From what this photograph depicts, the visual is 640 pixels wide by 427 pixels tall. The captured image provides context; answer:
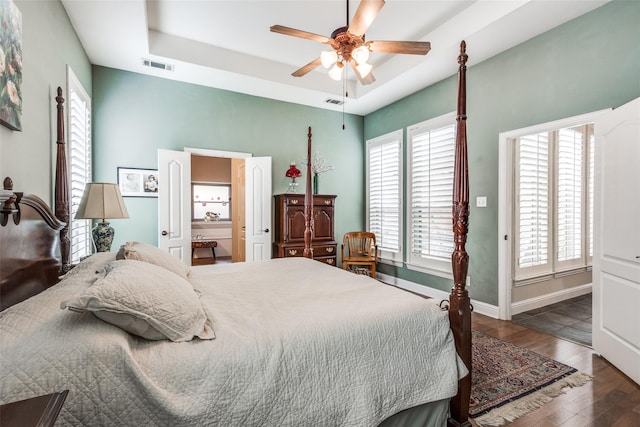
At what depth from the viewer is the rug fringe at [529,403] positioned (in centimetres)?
182

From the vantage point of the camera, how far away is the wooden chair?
4551mm

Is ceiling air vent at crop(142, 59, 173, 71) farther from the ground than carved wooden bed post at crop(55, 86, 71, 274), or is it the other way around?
ceiling air vent at crop(142, 59, 173, 71)

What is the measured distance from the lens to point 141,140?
3.86 metres

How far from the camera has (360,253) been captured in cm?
494

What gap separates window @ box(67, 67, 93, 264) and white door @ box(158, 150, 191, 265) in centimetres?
73

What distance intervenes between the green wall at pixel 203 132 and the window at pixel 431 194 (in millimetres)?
1223

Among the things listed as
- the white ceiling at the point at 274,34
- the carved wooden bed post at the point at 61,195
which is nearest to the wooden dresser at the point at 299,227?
the white ceiling at the point at 274,34

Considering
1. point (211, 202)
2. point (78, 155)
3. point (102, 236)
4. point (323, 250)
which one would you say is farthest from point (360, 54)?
point (211, 202)

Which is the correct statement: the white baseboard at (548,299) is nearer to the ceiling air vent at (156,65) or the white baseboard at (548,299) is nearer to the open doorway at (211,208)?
the ceiling air vent at (156,65)

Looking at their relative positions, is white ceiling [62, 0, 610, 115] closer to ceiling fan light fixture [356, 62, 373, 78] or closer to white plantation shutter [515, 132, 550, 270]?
ceiling fan light fixture [356, 62, 373, 78]

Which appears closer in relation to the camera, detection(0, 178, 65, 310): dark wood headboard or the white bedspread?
the white bedspread

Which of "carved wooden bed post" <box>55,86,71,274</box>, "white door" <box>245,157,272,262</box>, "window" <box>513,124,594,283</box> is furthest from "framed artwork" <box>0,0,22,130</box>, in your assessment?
"window" <box>513,124,594,283</box>

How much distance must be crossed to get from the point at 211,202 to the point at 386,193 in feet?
14.4

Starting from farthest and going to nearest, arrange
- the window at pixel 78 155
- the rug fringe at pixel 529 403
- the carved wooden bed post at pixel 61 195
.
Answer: the window at pixel 78 155, the carved wooden bed post at pixel 61 195, the rug fringe at pixel 529 403
